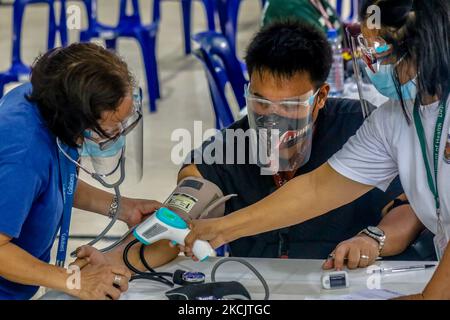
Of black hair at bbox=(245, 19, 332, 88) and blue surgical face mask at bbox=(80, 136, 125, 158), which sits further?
black hair at bbox=(245, 19, 332, 88)

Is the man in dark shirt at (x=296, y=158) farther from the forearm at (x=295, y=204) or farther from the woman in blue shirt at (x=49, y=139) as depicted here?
the woman in blue shirt at (x=49, y=139)

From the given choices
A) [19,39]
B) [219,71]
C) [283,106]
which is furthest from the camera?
[19,39]

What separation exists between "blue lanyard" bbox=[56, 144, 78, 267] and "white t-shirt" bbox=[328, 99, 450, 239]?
612 millimetres

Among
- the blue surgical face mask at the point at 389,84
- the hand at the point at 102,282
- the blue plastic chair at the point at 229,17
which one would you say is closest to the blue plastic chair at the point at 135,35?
the blue plastic chair at the point at 229,17

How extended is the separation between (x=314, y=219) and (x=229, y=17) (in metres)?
3.01

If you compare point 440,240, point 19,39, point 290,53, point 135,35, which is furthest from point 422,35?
point 135,35

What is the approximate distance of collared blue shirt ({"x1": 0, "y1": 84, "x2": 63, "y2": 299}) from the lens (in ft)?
6.58

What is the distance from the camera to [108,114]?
2111 mm

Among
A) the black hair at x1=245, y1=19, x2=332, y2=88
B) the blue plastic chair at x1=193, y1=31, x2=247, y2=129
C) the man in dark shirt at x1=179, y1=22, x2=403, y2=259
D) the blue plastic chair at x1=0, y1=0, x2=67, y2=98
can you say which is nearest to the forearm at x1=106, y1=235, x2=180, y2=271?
the man in dark shirt at x1=179, y1=22, x2=403, y2=259

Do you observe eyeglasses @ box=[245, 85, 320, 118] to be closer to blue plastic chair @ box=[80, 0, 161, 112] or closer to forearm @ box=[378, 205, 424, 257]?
forearm @ box=[378, 205, 424, 257]

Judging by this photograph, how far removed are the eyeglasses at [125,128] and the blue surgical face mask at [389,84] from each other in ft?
1.74

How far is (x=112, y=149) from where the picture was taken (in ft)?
7.22

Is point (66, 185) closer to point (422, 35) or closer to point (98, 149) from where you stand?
point (98, 149)

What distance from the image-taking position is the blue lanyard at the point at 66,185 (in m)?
2.19
